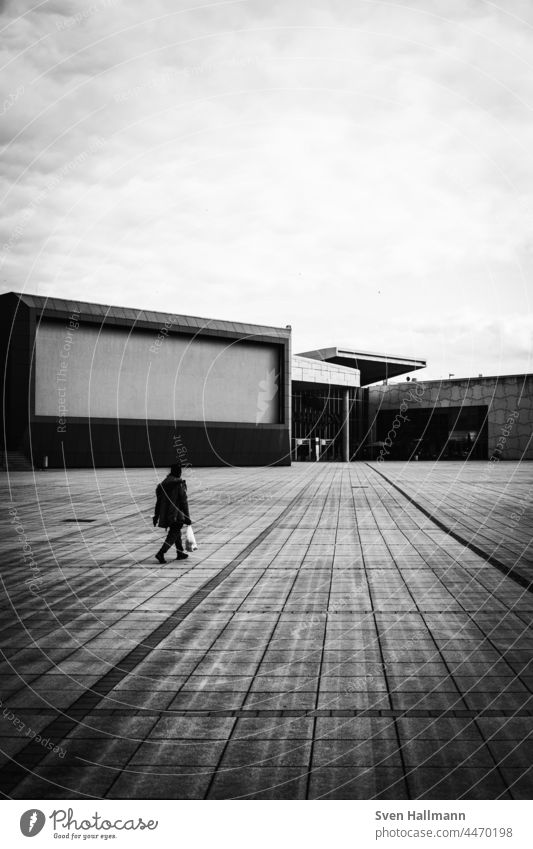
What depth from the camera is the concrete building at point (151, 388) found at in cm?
4438

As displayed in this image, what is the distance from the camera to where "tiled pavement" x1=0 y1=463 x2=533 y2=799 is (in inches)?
179

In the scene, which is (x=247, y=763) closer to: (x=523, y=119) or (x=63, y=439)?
(x=523, y=119)

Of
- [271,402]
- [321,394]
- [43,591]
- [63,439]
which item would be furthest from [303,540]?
[321,394]

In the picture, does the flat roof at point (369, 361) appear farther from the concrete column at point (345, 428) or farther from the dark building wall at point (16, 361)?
the dark building wall at point (16, 361)

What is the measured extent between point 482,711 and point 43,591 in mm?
6613

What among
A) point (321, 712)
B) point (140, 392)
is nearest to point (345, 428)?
point (140, 392)
